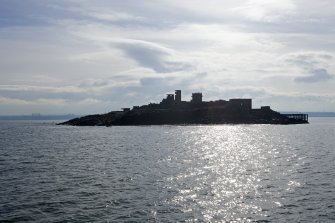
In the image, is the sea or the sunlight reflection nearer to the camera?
the sea

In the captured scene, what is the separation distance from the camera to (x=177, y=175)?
159ft

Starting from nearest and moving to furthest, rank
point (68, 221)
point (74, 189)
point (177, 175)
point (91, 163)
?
1. point (68, 221)
2. point (74, 189)
3. point (177, 175)
4. point (91, 163)

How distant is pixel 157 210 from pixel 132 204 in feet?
9.59

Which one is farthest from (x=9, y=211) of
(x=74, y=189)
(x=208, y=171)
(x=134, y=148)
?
(x=134, y=148)

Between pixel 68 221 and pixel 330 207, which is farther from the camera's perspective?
pixel 330 207

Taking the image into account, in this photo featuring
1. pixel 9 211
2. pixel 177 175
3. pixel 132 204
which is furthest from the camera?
pixel 177 175

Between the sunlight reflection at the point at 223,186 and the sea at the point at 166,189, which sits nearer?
the sea at the point at 166,189

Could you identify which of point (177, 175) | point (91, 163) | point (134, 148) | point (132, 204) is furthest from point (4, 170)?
Answer: point (134, 148)

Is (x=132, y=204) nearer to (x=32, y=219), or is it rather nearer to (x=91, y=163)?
(x=32, y=219)

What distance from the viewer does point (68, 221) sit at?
28641 millimetres

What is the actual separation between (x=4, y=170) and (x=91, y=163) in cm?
1280

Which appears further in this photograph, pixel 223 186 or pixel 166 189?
pixel 223 186

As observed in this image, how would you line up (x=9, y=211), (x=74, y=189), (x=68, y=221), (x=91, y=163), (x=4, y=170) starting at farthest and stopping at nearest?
(x=91, y=163), (x=4, y=170), (x=74, y=189), (x=9, y=211), (x=68, y=221)

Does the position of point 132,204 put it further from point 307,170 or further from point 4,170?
point 307,170
